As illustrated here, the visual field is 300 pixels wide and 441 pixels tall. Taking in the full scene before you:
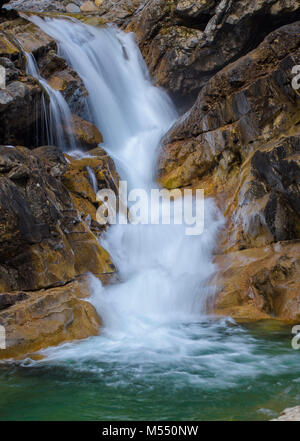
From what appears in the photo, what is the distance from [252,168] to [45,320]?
6.02 metres

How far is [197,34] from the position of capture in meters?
16.0

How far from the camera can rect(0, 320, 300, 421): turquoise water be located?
3887 millimetres

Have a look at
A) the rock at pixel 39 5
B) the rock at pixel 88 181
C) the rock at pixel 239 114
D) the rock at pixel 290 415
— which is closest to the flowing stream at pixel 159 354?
the rock at pixel 290 415

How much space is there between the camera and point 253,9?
45.3 ft

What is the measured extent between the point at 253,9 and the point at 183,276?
36.5ft

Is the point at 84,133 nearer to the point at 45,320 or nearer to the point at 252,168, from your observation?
the point at 252,168

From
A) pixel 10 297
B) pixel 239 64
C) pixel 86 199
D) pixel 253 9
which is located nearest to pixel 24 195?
pixel 10 297

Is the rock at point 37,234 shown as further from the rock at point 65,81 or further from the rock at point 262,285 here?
the rock at point 65,81

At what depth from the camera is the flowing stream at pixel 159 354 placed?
4.03m

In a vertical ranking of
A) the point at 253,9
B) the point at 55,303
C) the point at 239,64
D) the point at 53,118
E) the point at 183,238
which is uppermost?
the point at 253,9

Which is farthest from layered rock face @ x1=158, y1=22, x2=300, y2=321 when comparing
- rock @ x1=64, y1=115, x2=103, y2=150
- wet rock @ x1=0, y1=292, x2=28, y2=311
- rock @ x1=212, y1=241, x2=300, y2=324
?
wet rock @ x1=0, y1=292, x2=28, y2=311

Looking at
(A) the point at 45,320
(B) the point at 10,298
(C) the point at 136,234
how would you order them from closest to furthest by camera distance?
1. (A) the point at 45,320
2. (B) the point at 10,298
3. (C) the point at 136,234

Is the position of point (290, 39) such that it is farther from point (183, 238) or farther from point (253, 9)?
point (183, 238)

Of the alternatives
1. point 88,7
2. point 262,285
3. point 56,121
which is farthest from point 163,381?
point 88,7
